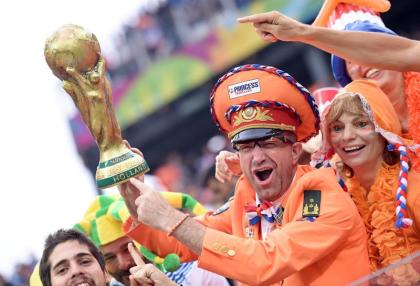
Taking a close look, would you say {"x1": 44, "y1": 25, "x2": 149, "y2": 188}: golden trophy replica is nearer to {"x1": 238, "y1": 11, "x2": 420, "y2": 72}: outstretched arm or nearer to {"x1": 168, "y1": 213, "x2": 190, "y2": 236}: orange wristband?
{"x1": 168, "y1": 213, "x2": 190, "y2": 236}: orange wristband

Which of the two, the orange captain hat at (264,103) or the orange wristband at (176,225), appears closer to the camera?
the orange wristband at (176,225)

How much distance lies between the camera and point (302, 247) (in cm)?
382

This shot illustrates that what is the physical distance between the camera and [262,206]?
4172 mm

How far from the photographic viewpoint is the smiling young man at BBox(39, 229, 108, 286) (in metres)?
4.66

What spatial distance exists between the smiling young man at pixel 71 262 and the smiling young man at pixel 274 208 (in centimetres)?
49

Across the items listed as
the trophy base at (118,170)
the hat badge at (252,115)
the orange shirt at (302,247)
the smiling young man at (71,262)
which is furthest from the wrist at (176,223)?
the smiling young man at (71,262)

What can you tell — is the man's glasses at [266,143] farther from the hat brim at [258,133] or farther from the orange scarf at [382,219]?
the orange scarf at [382,219]

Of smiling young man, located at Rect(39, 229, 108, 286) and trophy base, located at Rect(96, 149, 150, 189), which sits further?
smiling young man, located at Rect(39, 229, 108, 286)

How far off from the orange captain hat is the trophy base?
39 cm

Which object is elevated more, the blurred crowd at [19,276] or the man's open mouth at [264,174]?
the man's open mouth at [264,174]

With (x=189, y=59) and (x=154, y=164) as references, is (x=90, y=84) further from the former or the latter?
(x=154, y=164)

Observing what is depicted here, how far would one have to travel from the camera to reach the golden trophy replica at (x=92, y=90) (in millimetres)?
4043

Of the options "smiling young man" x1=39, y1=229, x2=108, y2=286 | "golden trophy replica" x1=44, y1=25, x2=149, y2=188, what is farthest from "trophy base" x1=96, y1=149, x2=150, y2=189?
"smiling young man" x1=39, y1=229, x2=108, y2=286

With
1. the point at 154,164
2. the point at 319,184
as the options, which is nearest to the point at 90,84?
the point at 319,184
